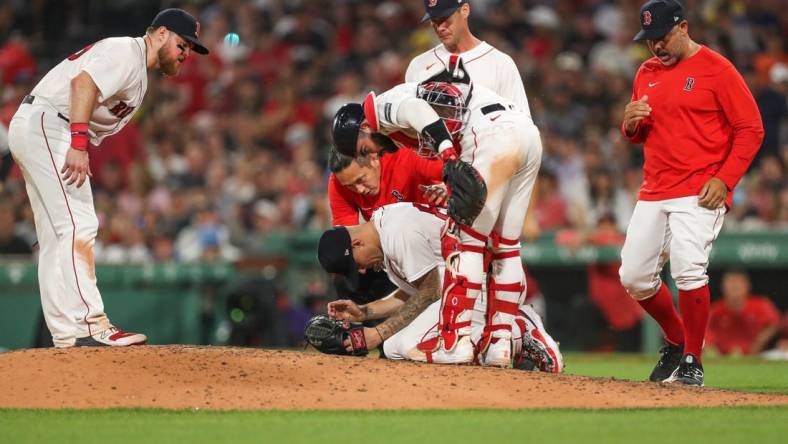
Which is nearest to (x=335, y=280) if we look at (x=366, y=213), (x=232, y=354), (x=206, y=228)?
(x=366, y=213)

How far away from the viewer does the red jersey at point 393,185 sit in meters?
7.42

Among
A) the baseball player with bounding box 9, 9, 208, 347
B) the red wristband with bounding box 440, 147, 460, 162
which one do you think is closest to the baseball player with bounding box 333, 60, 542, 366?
the red wristband with bounding box 440, 147, 460, 162

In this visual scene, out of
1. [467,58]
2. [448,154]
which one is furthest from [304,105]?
[448,154]

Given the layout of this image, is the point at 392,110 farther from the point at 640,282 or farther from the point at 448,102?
the point at 640,282

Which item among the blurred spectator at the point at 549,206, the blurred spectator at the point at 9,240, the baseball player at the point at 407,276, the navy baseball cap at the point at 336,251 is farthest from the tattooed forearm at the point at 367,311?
the blurred spectator at the point at 9,240

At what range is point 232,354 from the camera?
21.7 ft

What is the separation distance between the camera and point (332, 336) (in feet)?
22.9

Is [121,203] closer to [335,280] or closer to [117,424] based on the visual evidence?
[335,280]

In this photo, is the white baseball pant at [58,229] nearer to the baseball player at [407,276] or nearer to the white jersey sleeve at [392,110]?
the baseball player at [407,276]

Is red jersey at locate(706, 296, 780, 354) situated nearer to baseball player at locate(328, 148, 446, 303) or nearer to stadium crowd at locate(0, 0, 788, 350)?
stadium crowd at locate(0, 0, 788, 350)

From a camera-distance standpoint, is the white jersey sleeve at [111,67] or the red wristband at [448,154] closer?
the red wristband at [448,154]

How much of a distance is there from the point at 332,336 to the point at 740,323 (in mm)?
5773

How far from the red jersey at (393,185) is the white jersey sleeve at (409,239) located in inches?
16.6

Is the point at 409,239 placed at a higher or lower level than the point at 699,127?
lower
